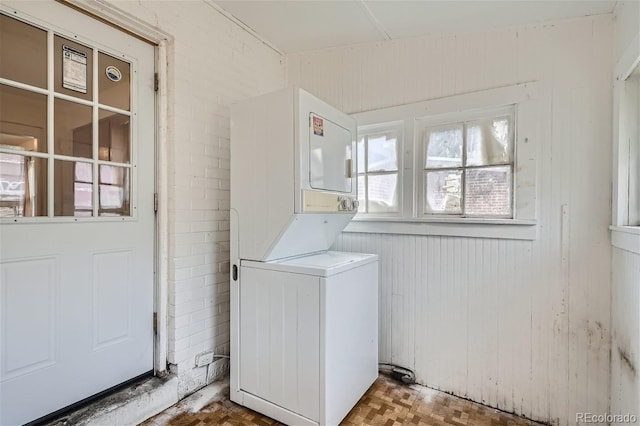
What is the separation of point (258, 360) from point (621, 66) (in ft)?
8.87

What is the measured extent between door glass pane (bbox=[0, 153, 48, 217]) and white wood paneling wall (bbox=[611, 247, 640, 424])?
9.70ft

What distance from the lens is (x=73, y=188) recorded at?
1704mm

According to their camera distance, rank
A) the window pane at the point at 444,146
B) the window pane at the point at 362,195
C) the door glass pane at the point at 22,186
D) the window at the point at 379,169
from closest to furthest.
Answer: the door glass pane at the point at 22,186, the window pane at the point at 444,146, the window at the point at 379,169, the window pane at the point at 362,195

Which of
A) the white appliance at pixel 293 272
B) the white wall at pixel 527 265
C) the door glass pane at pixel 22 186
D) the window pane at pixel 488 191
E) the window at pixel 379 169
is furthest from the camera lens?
the window at pixel 379 169

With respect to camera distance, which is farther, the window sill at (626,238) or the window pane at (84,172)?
the window pane at (84,172)

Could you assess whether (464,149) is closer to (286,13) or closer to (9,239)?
(286,13)

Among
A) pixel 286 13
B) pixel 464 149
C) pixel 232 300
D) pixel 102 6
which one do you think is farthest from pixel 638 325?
pixel 102 6

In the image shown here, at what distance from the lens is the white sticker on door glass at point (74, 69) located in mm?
1673

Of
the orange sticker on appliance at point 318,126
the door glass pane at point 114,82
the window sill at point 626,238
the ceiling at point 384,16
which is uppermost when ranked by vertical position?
the ceiling at point 384,16

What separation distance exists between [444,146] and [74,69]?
7.80 ft

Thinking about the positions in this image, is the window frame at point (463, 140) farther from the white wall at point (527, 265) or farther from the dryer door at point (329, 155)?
the dryer door at point (329, 155)

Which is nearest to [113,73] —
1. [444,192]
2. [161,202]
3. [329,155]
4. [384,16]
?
[161,202]

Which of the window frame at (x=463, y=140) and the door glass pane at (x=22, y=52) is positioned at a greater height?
the door glass pane at (x=22, y=52)

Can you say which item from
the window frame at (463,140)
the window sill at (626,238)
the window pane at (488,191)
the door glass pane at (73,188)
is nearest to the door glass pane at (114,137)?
the door glass pane at (73,188)
